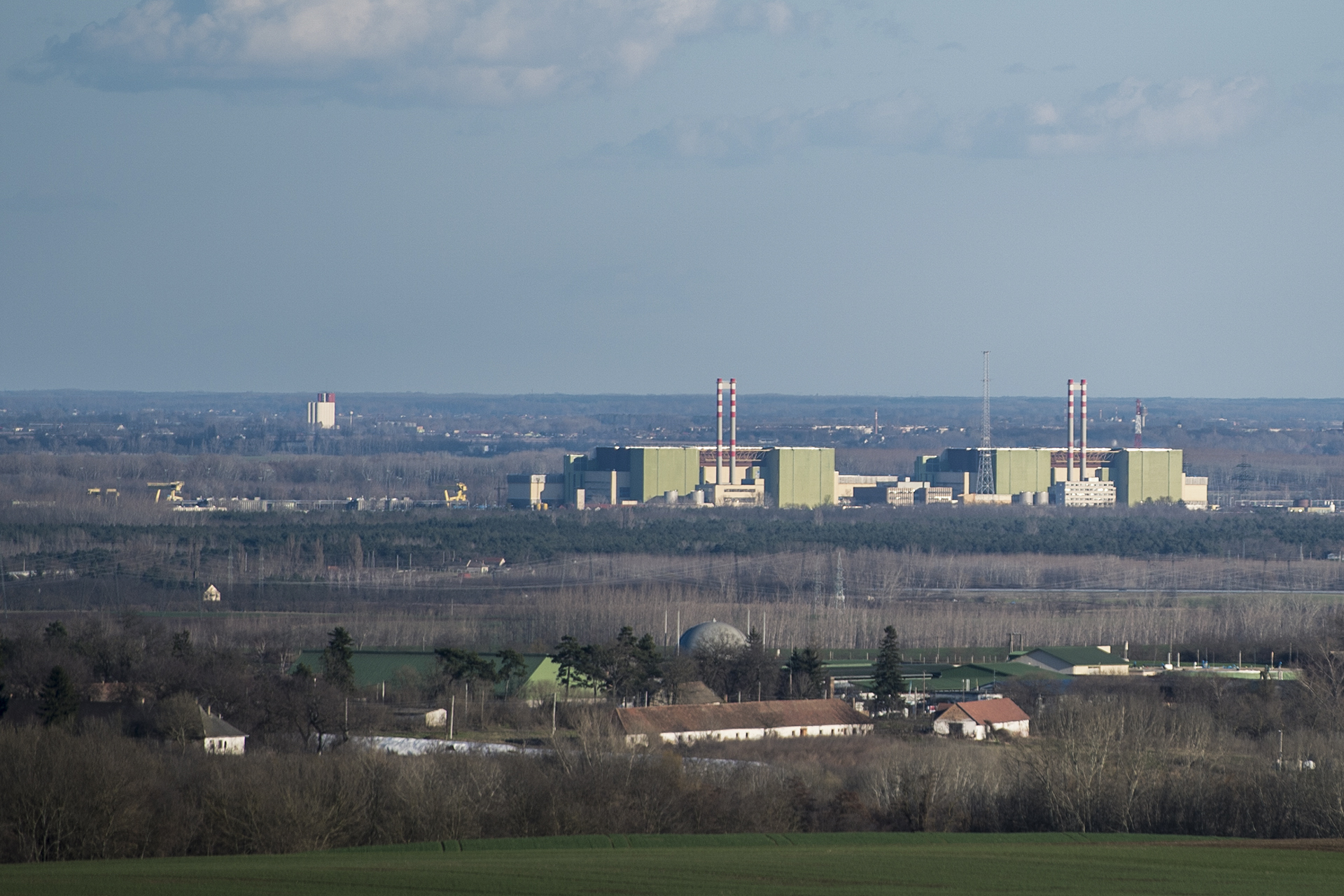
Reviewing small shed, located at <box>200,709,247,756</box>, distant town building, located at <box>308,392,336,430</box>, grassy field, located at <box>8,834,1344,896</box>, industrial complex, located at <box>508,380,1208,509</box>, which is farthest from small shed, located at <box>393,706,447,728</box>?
distant town building, located at <box>308,392,336,430</box>

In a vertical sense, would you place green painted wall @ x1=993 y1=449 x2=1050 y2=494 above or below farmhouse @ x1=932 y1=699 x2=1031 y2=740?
above

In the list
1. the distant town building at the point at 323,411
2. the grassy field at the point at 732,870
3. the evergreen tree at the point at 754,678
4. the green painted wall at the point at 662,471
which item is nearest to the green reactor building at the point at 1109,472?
the green painted wall at the point at 662,471

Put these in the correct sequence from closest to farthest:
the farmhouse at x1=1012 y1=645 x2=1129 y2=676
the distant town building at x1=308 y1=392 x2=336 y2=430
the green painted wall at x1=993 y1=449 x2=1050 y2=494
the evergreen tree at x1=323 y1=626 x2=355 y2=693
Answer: the evergreen tree at x1=323 y1=626 x2=355 y2=693, the farmhouse at x1=1012 y1=645 x2=1129 y2=676, the green painted wall at x1=993 y1=449 x2=1050 y2=494, the distant town building at x1=308 y1=392 x2=336 y2=430

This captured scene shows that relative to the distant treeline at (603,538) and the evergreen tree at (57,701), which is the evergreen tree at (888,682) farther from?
the distant treeline at (603,538)

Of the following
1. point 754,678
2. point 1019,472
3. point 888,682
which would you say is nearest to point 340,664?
point 754,678

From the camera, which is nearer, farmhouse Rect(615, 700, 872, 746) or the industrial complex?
farmhouse Rect(615, 700, 872, 746)

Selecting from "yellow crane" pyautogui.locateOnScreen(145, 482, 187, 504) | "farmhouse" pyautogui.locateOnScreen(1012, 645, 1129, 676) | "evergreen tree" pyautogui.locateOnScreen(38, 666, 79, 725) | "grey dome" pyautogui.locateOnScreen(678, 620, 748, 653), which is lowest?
"farmhouse" pyautogui.locateOnScreen(1012, 645, 1129, 676)

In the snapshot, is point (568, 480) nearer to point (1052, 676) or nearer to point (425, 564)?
point (425, 564)

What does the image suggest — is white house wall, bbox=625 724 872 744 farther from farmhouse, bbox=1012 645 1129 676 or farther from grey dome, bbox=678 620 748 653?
farmhouse, bbox=1012 645 1129 676
